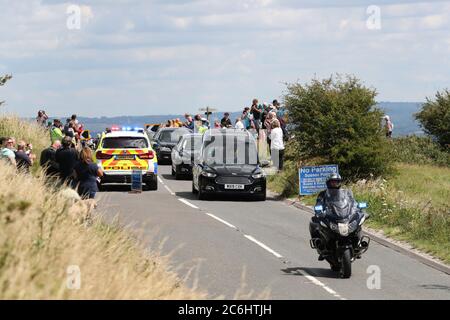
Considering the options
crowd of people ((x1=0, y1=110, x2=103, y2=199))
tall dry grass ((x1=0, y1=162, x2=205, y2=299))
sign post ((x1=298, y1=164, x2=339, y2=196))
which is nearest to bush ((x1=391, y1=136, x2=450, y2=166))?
sign post ((x1=298, y1=164, x2=339, y2=196))

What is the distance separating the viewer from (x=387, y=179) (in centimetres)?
3256

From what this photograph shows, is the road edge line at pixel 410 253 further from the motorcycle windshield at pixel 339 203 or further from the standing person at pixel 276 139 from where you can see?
the standing person at pixel 276 139

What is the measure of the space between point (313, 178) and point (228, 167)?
242 cm

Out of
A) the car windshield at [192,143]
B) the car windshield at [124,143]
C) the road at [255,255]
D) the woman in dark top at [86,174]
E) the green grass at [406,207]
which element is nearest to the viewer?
the road at [255,255]

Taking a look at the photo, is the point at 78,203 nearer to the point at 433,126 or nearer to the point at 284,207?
the point at 284,207

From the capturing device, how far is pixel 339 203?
1739cm

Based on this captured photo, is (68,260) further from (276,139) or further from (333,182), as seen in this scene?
(276,139)

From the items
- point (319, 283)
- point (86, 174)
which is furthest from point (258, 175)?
point (319, 283)

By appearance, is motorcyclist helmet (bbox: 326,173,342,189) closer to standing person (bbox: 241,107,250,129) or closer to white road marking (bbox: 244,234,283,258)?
white road marking (bbox: 244,234,283,258)

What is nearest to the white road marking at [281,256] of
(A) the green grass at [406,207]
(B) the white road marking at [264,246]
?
(B) the white road marking at [264,246]

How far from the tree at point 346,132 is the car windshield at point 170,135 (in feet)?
48.4

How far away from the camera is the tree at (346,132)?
31375mm

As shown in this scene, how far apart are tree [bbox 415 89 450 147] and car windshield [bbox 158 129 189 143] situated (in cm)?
1360

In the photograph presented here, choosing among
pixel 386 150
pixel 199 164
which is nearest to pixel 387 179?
pixel 386 150
